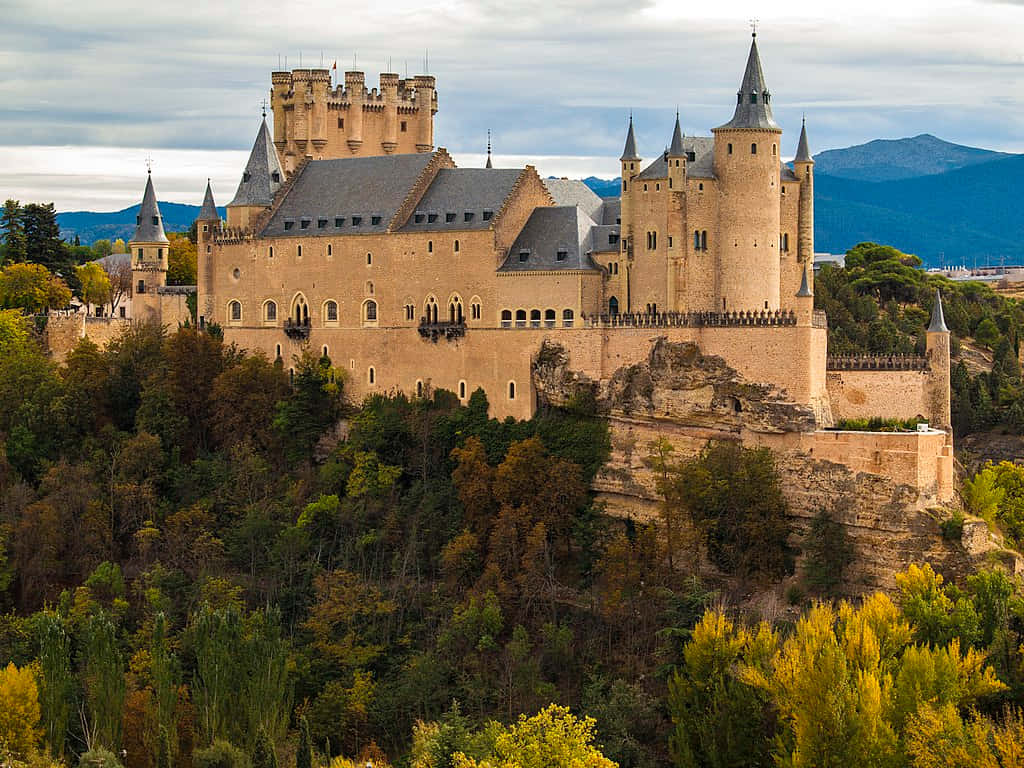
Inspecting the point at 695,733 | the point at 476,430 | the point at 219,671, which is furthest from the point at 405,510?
the point at 695,733

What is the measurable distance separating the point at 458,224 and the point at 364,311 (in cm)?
656

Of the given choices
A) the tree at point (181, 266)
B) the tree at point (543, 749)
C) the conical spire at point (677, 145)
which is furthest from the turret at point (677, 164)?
the tree at point (181, 266)

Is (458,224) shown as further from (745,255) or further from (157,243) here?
(157,243)

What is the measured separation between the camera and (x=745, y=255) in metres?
72.0

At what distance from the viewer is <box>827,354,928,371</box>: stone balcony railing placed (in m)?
71.6

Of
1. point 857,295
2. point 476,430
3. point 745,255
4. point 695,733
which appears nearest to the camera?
point 695,733

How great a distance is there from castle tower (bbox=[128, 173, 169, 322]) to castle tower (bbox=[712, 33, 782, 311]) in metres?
33.5

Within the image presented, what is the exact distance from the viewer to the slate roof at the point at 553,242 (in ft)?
247

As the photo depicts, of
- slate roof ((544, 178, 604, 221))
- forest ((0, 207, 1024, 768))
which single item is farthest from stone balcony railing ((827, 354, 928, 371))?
A: slate roof ((544, 178, 604, 221))

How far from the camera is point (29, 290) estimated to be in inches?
3780

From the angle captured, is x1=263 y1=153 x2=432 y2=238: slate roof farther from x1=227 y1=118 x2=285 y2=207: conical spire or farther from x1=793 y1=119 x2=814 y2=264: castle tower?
x1=793 y1=119 x2=814 y2=264: castle tower

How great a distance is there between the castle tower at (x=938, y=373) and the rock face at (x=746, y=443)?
6428 millimetres

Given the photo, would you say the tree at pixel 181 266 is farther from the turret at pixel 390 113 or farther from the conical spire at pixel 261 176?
the turret at pixel 390 113

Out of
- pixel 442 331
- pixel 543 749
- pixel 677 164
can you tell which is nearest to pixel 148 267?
pixel 442 331
